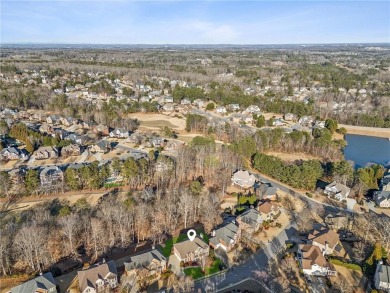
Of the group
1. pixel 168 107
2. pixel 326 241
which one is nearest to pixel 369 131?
pixel 168 107

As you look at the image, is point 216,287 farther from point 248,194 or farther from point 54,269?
point 248,194

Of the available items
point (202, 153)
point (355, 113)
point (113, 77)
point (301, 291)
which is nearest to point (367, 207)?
point (301, 291)

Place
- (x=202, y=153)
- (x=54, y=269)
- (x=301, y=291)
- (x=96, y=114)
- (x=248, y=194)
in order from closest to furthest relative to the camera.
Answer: (x=301, y=291)
(x=54, y=269)
(x=248, y=194)
(x=202, y=153)
(x=96, y=114)

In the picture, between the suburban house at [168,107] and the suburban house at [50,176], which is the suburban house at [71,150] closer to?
the suburban house at [50,176]

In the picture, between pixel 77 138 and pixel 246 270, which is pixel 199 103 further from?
pixel 246 270

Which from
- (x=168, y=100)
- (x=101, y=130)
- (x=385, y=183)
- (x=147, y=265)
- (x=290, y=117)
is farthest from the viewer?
(x=168, y=100)
